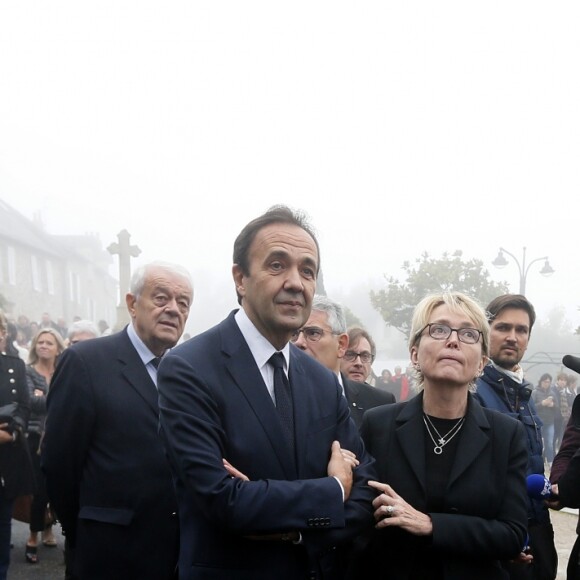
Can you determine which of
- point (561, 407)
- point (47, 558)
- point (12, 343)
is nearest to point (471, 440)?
point (47, 558)

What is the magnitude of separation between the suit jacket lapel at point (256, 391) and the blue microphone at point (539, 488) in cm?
159

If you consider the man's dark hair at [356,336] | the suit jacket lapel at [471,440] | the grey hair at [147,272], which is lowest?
the suit jacket lapel at [471,440]

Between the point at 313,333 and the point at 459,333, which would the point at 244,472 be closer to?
the point at 459,333

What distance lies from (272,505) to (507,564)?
1.76 metres

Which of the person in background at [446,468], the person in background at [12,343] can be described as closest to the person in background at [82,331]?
the person in background at [12,343]

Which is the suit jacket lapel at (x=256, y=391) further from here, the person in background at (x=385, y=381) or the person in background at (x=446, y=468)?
the person in background at (x=385, y=381)

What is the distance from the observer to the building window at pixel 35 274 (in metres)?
51.6

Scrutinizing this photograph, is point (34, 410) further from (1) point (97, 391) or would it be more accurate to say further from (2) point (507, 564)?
(2) point (507, 564)

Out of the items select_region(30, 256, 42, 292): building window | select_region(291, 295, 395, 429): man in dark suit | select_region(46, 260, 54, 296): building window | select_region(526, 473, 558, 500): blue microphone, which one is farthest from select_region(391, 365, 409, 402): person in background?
select_region(46, 260, 54, 296): building window

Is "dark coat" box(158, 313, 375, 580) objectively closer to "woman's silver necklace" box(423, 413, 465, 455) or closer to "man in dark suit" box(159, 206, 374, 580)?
"man in dark suit" box(159, 206, 374, 580)

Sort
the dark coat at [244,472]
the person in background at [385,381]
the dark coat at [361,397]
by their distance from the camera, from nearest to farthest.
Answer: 1. the dark coat at [244,472]
2. the dark coat at [361,397]
3. the person in background at [385,381]

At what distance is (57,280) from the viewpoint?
187 ft

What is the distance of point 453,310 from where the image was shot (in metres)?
2.92

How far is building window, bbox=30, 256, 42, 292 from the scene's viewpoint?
51.6m
